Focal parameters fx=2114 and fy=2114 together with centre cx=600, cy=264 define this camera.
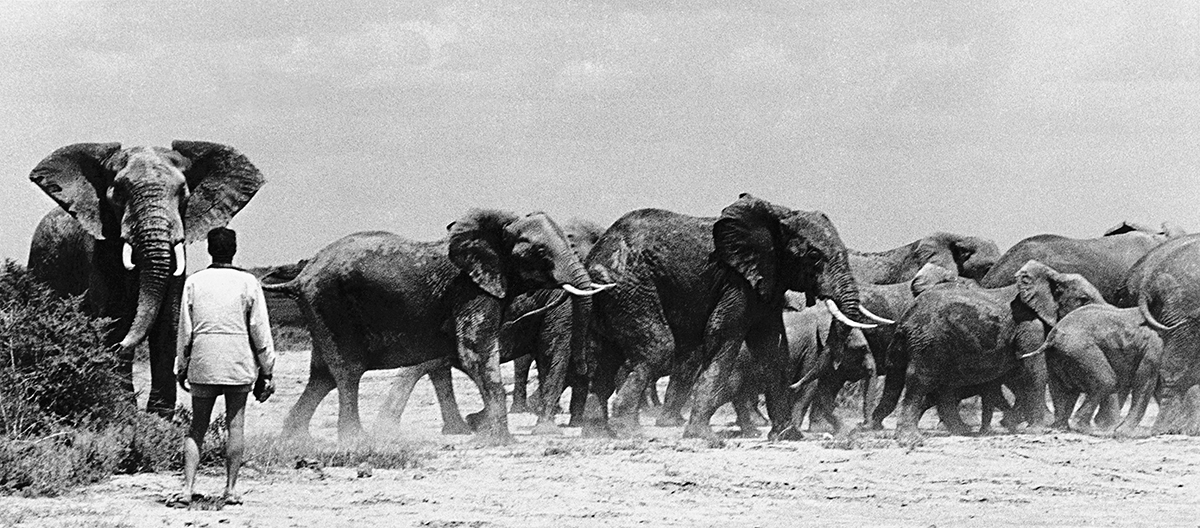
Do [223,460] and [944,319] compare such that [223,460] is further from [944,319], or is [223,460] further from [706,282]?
[944,319]

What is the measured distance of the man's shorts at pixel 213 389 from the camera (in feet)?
40.2

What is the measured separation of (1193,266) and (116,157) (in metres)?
11.7

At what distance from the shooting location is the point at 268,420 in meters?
25.2

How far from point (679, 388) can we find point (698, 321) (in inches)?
140

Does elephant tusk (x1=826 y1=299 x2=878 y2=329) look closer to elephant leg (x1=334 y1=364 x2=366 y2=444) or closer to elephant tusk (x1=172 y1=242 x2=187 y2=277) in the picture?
elephant leg (x1=334 y1=364 x2=366 y2=444)

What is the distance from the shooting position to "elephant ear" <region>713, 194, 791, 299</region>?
20.3m

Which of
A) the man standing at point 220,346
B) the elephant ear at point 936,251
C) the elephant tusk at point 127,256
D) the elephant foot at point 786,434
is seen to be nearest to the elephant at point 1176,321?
the elephant foot at point 786,434

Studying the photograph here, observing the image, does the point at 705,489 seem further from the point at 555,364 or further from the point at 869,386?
the point at 869,386

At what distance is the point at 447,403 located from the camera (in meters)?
21.8

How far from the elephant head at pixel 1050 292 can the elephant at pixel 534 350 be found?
480cm

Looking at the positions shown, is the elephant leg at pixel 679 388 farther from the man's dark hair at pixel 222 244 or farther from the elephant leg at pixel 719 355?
the man's dark hair at pixel 222 244

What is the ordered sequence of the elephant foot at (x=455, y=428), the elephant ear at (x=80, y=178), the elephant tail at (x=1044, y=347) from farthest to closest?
the elephant tail at (x=1044, y=347) → the elephant foot at (x=455, y=428) → the elephant ear at (x=80, y=178)

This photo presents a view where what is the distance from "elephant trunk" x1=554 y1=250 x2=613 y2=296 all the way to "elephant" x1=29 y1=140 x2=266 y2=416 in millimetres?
3330

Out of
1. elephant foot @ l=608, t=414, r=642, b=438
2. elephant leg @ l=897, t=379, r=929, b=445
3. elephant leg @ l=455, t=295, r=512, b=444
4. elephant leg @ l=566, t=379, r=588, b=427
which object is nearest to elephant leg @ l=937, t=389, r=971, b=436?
elephant leg @ l=897, t=379, r=929, b=445
